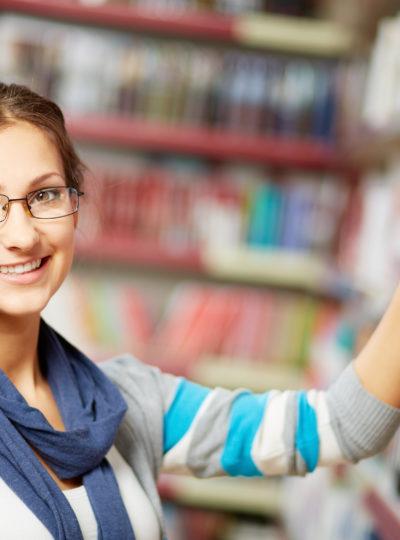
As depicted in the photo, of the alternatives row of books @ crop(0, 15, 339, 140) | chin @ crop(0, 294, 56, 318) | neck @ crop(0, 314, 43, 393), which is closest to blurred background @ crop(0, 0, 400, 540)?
row of books @ crop(0, 15, 339, 140)

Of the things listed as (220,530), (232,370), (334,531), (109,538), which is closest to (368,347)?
(109,538)

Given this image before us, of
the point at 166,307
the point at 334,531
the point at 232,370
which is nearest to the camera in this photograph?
the point at 334,531

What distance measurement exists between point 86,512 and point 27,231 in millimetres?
387

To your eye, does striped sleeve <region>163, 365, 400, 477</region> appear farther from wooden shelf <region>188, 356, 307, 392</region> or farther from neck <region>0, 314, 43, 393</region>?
wooden shelf <region>188, 356, 307, 392</region>

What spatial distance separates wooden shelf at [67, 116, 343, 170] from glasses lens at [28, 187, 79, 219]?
5.69ft

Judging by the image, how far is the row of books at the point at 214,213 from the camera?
9.86 ft

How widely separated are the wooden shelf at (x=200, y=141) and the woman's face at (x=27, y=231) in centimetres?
176

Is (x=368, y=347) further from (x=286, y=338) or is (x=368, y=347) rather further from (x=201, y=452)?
(x=286, y=338)

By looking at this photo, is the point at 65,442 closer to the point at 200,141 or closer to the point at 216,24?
the point at 200,141

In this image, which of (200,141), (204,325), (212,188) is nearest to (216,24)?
(200,141)

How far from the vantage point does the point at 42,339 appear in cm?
137

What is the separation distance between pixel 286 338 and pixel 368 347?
1.82m

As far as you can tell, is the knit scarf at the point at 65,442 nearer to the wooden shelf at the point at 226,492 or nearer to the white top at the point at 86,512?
the white top at the point at 86,512

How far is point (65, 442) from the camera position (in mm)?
1182
